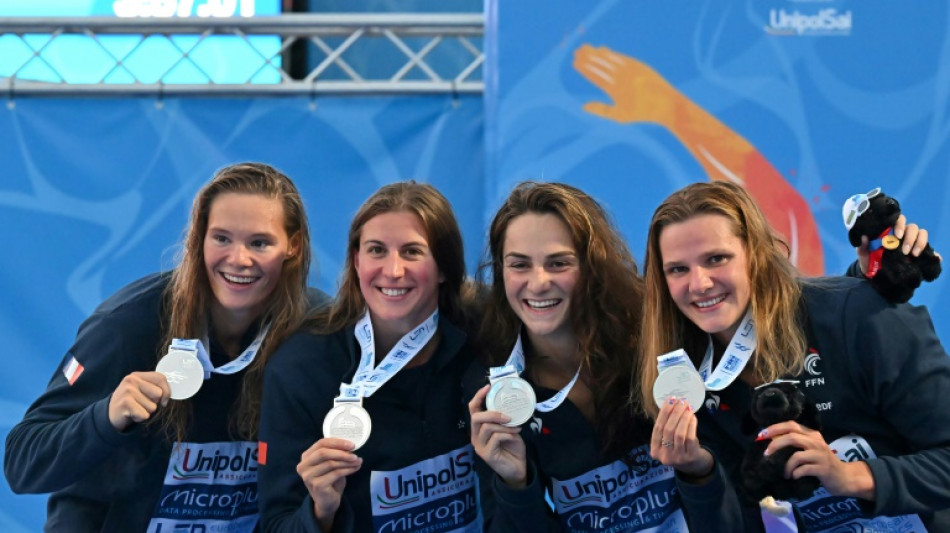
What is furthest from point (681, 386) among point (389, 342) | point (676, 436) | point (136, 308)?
point (136, 308)

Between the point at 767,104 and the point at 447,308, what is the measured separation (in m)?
2.00

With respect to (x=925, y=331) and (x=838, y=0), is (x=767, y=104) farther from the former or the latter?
(x=925, y=331)

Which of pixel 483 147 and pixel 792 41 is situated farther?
pixel 483 147

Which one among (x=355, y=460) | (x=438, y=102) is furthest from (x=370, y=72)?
(x=355, y=460)

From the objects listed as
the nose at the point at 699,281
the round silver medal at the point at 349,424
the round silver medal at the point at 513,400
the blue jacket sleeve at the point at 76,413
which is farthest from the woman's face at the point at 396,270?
the nose at the point at 699,281

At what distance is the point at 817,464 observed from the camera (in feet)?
7.54

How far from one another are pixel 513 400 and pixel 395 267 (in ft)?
1.94

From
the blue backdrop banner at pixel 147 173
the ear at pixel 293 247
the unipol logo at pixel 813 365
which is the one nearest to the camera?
the unipol logo at pixel 813 365

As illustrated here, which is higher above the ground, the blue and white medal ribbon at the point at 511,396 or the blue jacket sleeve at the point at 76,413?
the blue jacket sleeve at the point at 76,413

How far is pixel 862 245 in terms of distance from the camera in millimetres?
2674

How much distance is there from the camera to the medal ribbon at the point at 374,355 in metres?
2.80

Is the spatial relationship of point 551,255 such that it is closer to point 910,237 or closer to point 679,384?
point 679,384

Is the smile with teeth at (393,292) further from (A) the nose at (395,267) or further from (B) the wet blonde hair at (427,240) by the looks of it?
(B) the wet blonde hair at (427,240)

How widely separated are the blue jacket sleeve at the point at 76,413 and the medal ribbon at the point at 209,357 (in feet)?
0.73
